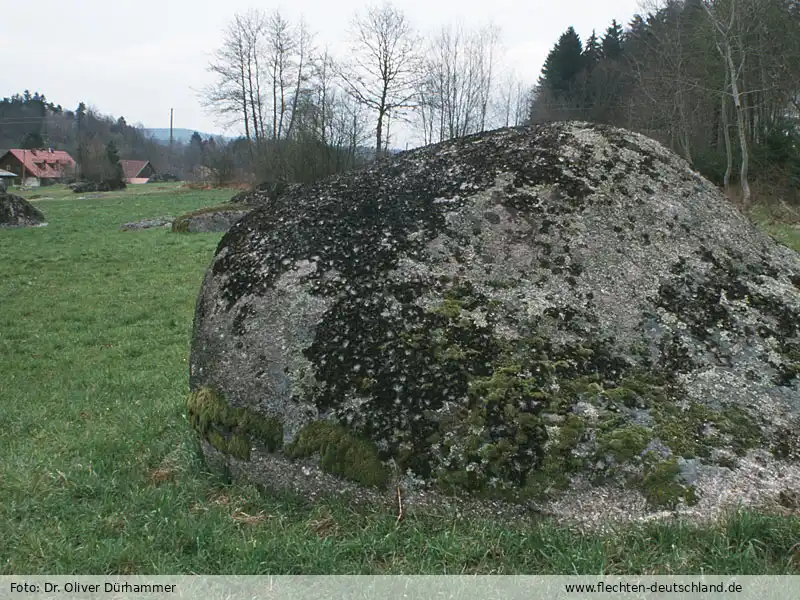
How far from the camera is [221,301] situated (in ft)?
13.1

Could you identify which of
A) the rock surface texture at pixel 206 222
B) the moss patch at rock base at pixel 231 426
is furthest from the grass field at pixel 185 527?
the rock surface texture at pixel 206 222

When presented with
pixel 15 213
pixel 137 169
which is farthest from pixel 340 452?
pixel 137 169

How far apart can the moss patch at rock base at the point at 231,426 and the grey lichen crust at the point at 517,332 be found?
0.03 m

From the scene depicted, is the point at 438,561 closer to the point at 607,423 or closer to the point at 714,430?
the point at 607,423

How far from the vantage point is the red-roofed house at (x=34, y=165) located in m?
76.2

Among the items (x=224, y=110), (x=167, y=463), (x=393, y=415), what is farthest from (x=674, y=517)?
(x=224, y=110)

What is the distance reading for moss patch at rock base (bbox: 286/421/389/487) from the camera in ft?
10.1

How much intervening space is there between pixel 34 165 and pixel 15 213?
63972mm

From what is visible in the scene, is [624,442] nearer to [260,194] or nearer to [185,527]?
[185,527]

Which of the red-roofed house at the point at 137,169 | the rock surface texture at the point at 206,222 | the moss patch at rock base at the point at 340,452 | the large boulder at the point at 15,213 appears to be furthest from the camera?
the red-roofed house at the point at 137,169

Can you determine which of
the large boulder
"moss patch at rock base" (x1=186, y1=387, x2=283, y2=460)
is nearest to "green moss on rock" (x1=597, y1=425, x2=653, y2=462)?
"moss patch at rock base" (x1=186, y1=387, x2=283, y2=460)

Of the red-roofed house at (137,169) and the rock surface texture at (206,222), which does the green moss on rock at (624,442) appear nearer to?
the rock surface texture at (206,222)

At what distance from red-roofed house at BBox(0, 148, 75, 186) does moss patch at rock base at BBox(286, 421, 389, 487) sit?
81.6 metres

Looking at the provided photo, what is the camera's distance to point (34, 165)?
7938 cm
